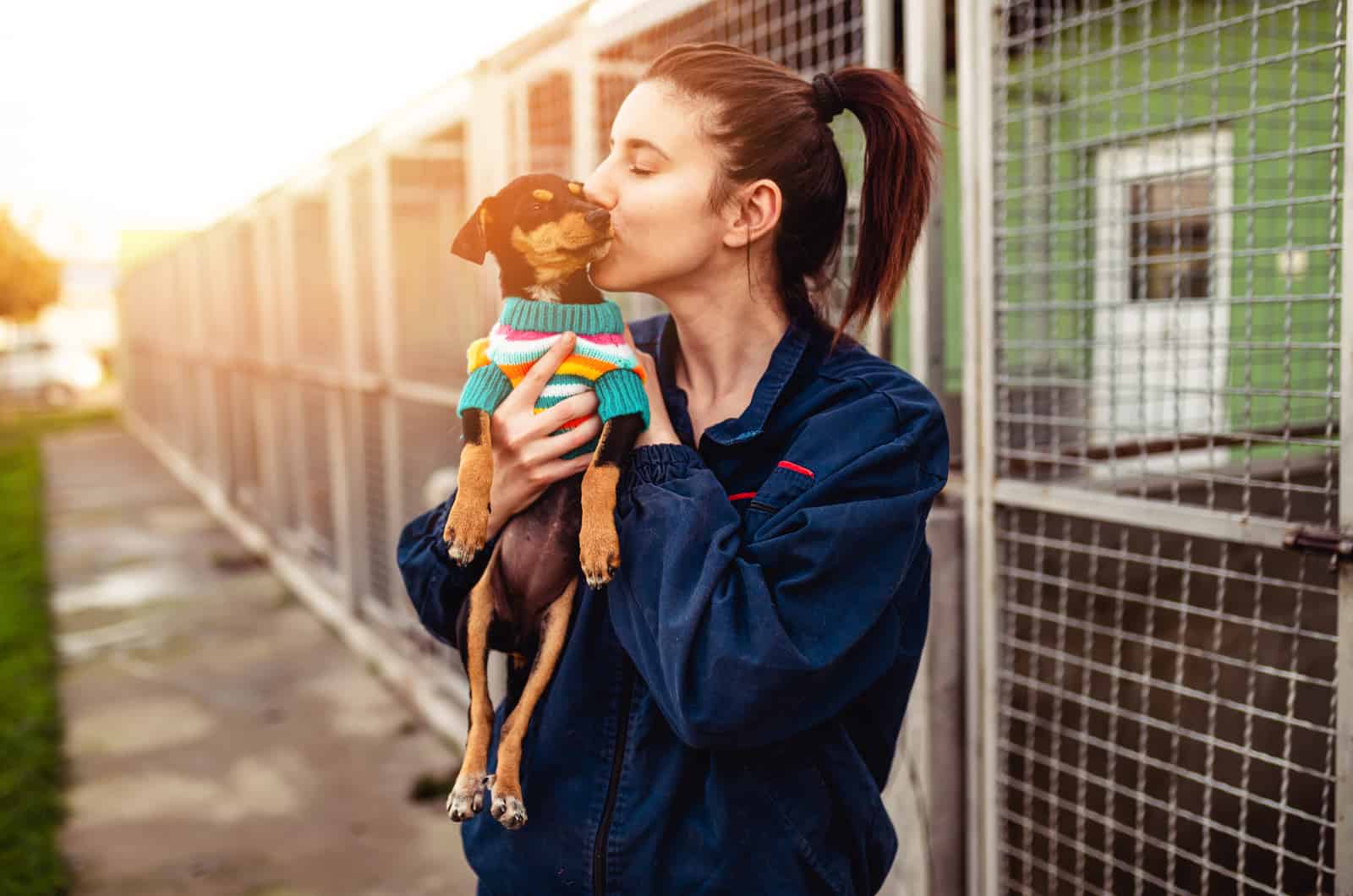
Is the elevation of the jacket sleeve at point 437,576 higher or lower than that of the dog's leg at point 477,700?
higher

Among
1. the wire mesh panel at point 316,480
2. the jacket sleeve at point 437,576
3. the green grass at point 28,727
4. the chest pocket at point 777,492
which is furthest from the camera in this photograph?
the wire mesh panel at point 316,480

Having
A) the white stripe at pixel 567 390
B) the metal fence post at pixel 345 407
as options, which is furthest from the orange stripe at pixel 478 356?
the metal fence post at pixel 345 407

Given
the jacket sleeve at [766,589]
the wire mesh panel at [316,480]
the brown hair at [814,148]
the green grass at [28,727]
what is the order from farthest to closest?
the wire mesh panel at [316,480] → the green grass at [28,727] → the brown hair at [814,148] → the jacket sleeve at [766,589]

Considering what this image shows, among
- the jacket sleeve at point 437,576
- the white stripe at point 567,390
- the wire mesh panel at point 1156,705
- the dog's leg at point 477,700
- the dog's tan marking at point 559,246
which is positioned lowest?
the wire mesh panel at point 1156,705

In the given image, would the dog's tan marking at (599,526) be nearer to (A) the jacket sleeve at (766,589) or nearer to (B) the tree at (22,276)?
(A) the jacket sleeve at (766,589)

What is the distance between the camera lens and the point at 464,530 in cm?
153

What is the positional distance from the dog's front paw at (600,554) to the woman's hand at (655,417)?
0.44 feet

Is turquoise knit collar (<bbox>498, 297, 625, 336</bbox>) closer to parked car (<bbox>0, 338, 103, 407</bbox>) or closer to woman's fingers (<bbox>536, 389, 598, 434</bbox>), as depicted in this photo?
woman's fingers (<bbox>536, 389, 598, 434</bbox>)

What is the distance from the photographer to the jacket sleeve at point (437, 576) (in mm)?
1647

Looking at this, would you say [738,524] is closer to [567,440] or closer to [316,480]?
[567,440]

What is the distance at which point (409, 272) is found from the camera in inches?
228

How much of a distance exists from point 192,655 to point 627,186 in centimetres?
573

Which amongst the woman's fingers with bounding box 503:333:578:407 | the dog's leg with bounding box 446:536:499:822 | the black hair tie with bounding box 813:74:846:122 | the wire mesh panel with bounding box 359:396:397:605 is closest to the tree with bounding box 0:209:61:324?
the wire mesh panel with bounding box 359:396:397:605

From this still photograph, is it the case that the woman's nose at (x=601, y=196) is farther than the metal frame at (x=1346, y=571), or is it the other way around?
the metal frame at (x=1346, y=571)
